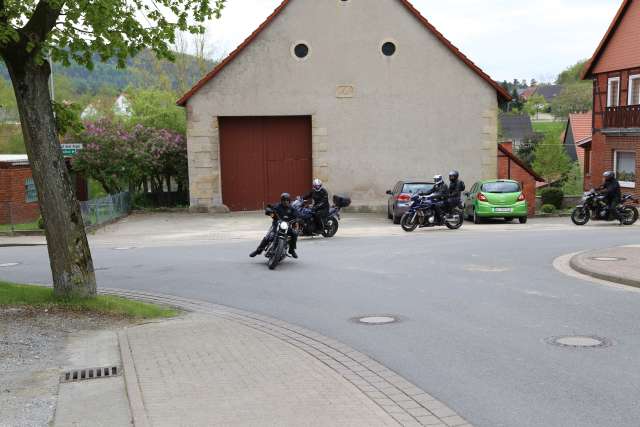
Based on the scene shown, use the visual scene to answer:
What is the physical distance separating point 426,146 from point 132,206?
1226 cm

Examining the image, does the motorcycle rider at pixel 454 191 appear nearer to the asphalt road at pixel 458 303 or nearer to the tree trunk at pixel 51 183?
the asphalt road at pixel 458 303

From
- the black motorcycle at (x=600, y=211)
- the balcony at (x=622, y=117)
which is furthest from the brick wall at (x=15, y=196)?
the balcony at (x=622, y=117)

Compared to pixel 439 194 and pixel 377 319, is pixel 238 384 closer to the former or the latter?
pixel 377 319

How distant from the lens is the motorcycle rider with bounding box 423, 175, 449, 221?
21578 millimetres

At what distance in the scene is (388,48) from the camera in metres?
29.6

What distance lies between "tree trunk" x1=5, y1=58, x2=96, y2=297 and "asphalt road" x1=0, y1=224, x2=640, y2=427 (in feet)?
7.29

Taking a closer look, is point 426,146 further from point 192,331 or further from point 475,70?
point 192,331

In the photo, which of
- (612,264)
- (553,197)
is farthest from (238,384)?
(553,197)

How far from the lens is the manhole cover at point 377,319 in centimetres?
955

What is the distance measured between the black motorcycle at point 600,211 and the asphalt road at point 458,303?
3090 millimetres

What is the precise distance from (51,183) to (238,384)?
16.2 ft

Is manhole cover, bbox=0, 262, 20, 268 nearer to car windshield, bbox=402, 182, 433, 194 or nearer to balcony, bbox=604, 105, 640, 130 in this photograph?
car windshield, bbox=402, 182, 433, 194

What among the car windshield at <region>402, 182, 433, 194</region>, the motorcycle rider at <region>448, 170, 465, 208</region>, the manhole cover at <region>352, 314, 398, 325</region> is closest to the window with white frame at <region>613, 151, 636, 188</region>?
the car windshield at <region>402, 182, 433, 194</region>

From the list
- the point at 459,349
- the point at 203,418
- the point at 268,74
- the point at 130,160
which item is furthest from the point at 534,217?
the point at 203,418
